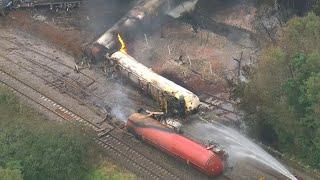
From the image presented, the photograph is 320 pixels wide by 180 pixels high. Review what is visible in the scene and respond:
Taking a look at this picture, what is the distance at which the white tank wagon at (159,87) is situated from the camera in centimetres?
3653

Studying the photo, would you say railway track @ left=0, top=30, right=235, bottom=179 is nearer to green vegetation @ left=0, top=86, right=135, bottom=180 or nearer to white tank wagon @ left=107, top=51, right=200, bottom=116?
green vegetation @ left=0, top=86, right=135, bottom=180

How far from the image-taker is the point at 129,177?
106 ft

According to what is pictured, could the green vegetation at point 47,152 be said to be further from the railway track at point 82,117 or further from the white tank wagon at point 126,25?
the white tank wagon at point 126,25

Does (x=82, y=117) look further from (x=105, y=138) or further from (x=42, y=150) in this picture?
(x=42, y=150)

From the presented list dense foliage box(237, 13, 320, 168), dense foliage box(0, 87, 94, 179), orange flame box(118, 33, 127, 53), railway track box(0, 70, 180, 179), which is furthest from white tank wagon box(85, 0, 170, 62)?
dense foliage box(237, 13, 320, 168)

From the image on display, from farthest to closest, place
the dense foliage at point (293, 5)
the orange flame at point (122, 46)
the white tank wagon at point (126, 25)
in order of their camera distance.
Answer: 1. the dense foliage at point (293, 5)
2. the white tank wagon at point (126, 25)
3. the orange flame at point (122, 46)

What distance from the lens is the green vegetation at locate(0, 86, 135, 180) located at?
3086 cm

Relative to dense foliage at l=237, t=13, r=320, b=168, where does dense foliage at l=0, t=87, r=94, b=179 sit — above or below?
below

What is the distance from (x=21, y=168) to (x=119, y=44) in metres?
17.5

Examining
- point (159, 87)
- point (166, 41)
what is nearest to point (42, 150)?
point (159, 87)

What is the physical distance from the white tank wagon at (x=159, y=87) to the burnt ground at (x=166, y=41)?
4.17 ft

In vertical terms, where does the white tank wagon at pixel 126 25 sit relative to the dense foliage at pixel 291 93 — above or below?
below

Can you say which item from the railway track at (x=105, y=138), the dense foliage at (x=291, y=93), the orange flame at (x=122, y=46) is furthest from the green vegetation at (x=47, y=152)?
the orange flame at (x=122, y=46)

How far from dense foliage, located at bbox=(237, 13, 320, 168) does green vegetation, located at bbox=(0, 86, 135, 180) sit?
8.86 metres
